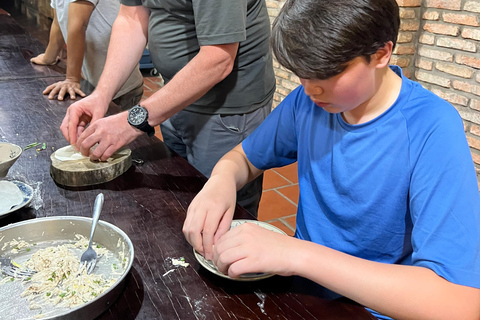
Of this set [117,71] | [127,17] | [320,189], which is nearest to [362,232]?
[320,189]

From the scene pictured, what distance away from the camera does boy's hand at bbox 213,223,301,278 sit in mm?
828

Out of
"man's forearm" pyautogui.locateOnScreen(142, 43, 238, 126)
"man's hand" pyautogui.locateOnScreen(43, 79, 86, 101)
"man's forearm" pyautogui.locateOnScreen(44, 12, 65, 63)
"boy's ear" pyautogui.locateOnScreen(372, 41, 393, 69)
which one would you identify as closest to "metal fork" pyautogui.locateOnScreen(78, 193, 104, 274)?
"man's forearm" pyautogui.locateOnScreen(142, 43, 238, 126)

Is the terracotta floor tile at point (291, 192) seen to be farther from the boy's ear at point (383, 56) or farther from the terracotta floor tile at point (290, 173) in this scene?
the boy's ear at point (383, 56)

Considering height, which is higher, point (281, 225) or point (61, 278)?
point (61, 278)

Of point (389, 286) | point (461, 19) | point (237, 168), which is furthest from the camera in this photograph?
point (461, 19)

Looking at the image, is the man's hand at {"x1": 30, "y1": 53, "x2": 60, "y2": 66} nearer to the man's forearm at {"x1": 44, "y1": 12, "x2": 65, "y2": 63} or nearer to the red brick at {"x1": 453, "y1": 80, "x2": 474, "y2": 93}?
the man's forearm at {"x1": 44, "y1": 12, "x2": 65, "y2": 63}

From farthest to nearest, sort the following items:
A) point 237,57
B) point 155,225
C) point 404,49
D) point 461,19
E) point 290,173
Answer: point 290,173 < point 404,49 < point 461,19 < point 237,57 < point 155,225

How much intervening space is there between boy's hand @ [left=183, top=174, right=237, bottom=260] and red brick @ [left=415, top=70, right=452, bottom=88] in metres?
2.20

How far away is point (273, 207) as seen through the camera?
2838 millimetres

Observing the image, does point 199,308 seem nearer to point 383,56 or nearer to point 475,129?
point 383,56

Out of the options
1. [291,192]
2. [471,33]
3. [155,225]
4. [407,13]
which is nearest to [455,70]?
[471,33]

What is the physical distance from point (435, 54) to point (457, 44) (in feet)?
0.60

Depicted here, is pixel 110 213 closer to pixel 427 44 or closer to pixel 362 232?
pixel 362 232

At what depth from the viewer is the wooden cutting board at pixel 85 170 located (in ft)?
4.14
